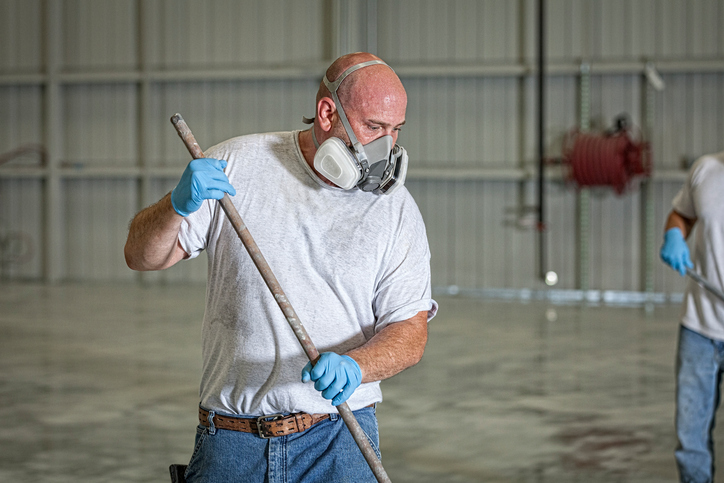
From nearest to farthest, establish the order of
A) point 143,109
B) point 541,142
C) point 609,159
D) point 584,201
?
point 609,159 → point 541,142 → point 584,201 → point 143,109

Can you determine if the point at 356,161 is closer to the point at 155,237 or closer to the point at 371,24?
the point at 155,237

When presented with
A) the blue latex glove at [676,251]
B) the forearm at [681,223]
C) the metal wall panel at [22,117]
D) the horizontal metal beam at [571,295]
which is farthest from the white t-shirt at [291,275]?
the metal wall panel at [22,117]

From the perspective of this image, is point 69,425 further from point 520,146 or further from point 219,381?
point 520,146

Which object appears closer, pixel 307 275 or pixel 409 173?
pixel 307 275

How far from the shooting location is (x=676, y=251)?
3631 mm

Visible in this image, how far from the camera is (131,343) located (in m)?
7.23

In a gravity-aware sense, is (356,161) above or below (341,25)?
below

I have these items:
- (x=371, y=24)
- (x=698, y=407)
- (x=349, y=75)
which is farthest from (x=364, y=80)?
(x=371, y=24)

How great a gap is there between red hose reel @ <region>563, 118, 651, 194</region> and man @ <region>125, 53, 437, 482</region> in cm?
837

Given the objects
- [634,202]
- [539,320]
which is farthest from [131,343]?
[634,202]

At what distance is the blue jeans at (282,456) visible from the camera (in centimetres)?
188

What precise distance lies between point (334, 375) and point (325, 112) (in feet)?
2.16

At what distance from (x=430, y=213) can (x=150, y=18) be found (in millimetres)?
5488

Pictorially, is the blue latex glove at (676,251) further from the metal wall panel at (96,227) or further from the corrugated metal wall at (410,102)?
the metal wall panel at (96,227)
